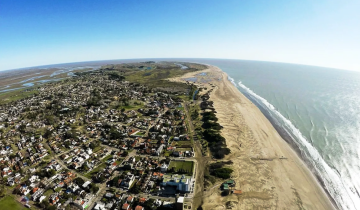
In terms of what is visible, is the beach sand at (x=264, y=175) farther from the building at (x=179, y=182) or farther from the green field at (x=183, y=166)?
the green field at (x=183, y=166)

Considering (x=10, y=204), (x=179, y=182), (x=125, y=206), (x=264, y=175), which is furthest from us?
(x=264, y=175)

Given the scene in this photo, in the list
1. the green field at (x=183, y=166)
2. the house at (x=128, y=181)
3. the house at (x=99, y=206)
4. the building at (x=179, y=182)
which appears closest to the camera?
the house at (x=99, y=206)

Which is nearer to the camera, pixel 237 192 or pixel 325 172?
pixel 237 192

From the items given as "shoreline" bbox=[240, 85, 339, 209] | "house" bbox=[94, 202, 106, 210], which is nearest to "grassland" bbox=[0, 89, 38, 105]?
"house" bbox=[94, 202, 106, 210]

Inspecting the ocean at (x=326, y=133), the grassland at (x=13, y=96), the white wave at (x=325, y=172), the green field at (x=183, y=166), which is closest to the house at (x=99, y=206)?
the green field at (x=183, y=166)

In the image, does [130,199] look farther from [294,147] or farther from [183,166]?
[294,147]

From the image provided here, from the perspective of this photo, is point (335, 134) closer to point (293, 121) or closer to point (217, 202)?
point (293, 121)

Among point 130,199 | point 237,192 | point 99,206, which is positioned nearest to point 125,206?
point 130,199
